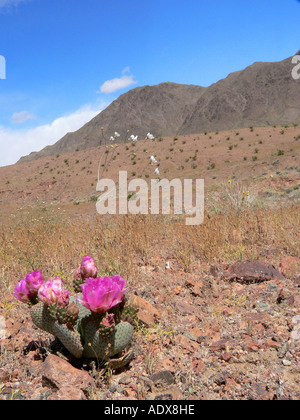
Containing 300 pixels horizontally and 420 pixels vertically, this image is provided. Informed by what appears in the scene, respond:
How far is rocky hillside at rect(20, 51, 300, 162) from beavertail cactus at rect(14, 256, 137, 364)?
83.7 m

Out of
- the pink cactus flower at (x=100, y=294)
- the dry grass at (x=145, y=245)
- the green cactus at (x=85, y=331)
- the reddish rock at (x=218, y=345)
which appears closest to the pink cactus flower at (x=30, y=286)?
the green cactus at (x=85, y=331)

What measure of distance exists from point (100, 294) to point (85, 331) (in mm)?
347

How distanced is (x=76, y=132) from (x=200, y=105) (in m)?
55.4

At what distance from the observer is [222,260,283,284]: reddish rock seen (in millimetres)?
3049

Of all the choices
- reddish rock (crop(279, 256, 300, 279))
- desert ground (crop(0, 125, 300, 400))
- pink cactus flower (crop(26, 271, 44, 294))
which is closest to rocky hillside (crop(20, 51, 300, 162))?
desert ground (crop(0, 125, 300, 400))

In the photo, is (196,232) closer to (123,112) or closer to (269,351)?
(269,351)

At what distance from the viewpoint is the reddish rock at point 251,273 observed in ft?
10.0

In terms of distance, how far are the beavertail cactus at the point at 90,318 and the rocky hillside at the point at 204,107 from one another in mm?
83668

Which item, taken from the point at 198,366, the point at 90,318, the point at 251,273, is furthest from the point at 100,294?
the point at 251,273

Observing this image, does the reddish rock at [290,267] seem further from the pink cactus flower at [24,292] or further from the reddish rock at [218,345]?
the pink cactus flower at [24,292]

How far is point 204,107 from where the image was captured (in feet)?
382

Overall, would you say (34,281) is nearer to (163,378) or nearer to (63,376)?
(63,376)

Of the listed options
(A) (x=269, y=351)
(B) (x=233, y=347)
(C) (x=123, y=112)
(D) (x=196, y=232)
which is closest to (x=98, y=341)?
(B) (x=233, y=347)

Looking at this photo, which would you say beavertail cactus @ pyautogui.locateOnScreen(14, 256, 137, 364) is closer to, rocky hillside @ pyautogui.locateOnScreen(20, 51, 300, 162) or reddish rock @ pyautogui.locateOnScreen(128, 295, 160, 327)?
reddish rock @ pyautogui.locateOnScreen(128, 295, 160, 327)
